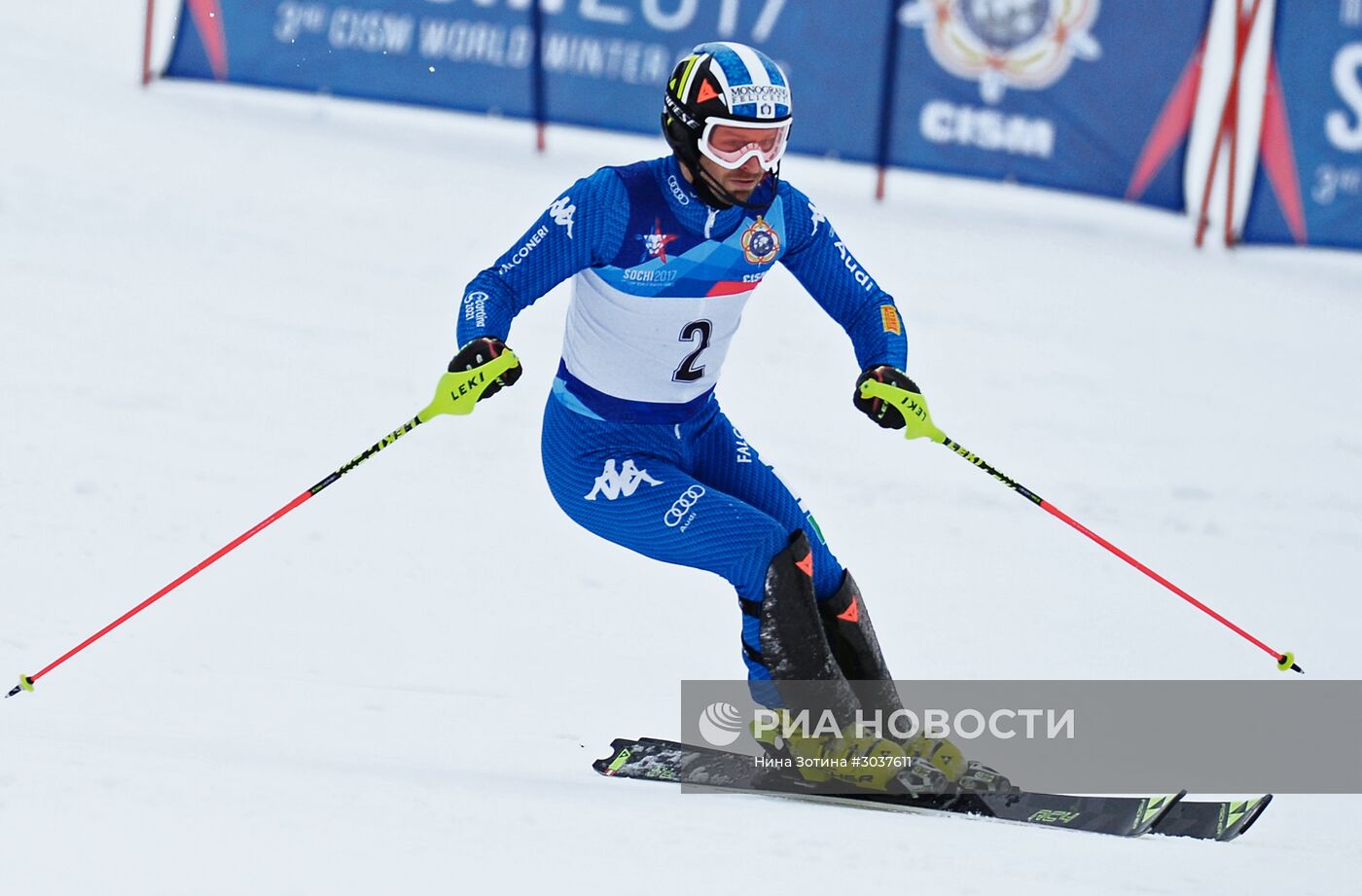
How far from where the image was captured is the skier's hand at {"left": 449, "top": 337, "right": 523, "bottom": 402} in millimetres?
3773

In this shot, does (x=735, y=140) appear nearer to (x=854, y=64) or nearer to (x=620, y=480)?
(x=620, y=480)

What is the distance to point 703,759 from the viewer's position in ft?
13.9

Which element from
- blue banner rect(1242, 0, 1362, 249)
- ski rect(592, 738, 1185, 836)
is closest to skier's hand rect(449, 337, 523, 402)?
ski rect(592, 738, 1185, 836)

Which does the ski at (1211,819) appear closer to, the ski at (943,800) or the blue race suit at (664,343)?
the ski at (943,800)

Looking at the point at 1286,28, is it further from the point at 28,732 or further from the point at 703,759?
the point at 28,732

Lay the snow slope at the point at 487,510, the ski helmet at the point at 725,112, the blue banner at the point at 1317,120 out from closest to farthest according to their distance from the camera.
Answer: the snow slope at the point at 487,510 < the ski helmet at the point at 725,112 < the blue banner at the point at 1317,120

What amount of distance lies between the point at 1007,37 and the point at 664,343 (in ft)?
22.9

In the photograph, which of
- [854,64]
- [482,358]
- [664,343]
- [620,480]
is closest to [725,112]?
[664,343]

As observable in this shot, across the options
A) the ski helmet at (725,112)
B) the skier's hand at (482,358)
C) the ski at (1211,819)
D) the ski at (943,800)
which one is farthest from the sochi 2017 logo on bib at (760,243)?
the ski at (1211,819)

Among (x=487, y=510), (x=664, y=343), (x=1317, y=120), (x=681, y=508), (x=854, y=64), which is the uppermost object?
(x=854, y=64)

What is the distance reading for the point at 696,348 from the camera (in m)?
4.21

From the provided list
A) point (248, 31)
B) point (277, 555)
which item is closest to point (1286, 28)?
point (248, 31)

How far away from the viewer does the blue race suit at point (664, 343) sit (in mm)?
3977

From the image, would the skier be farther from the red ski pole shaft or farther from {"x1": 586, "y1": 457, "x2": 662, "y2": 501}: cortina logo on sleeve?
the red ski pole shaft
